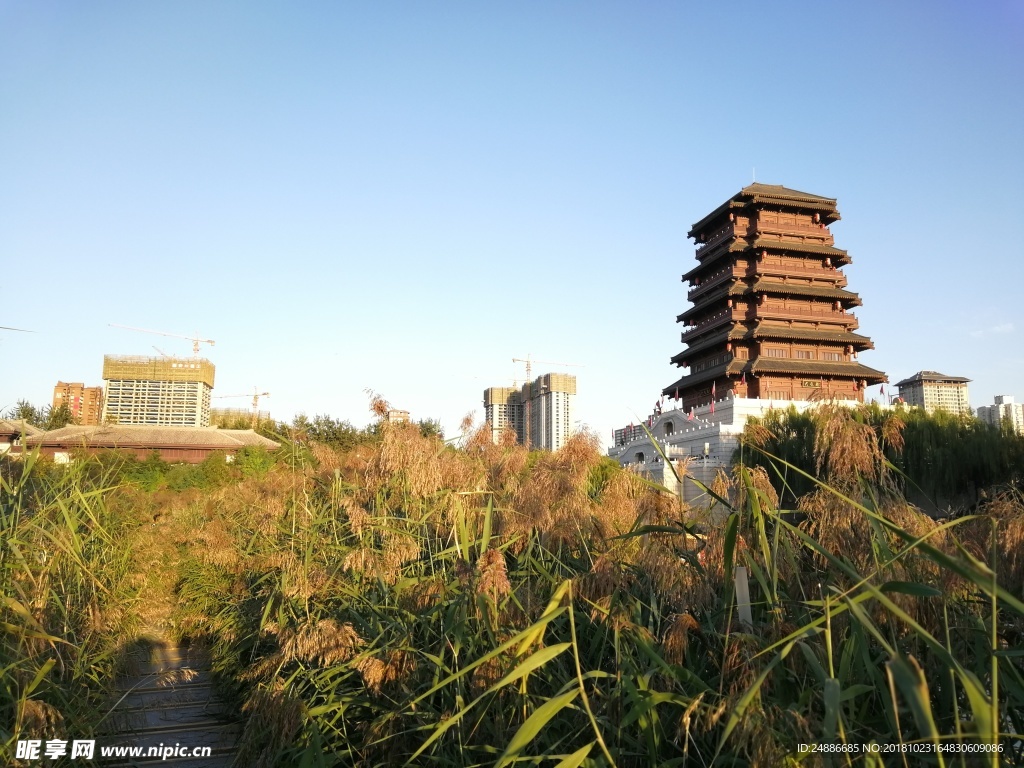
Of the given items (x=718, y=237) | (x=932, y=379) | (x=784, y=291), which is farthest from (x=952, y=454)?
(x=932, y=379)

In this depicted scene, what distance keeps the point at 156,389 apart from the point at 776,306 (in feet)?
202

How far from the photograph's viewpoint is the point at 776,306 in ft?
108

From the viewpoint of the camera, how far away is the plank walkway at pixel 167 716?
3.96 m

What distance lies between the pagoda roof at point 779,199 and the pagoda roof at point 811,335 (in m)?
6.14

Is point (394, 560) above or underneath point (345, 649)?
above

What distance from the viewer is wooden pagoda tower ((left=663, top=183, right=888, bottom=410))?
104ft

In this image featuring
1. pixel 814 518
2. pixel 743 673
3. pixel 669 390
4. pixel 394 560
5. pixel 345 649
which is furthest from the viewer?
pixel 669 390

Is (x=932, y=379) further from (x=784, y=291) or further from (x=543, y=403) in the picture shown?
(x=784, y=291)

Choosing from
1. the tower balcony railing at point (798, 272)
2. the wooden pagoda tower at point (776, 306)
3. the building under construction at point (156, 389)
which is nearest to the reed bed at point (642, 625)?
the wooden pagoda tower at point (776, 306)

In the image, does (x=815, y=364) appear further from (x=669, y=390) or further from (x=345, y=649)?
(x=345, y=649)

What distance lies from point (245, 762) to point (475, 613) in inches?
64.6

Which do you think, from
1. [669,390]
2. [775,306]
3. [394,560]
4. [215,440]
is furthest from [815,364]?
[394,560]

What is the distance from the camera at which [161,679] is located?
160 inches

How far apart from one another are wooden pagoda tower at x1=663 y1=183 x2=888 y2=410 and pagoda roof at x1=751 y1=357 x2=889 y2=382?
0.05m
